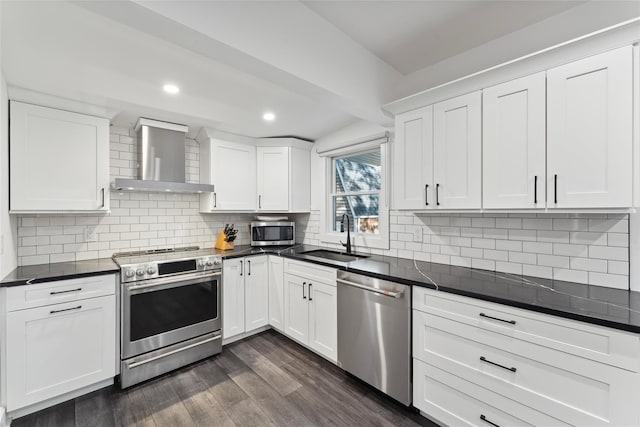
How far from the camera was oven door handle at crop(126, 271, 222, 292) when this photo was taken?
2297mm

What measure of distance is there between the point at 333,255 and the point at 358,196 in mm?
763

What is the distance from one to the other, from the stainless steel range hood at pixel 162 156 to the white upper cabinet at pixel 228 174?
0.24 metres

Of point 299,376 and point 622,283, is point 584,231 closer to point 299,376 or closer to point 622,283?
point 622,283

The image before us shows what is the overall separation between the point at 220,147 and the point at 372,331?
2.54 m

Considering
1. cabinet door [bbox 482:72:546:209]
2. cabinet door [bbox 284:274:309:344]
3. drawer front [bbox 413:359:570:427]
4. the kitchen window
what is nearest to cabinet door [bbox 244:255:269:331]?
cabinet door [bbox 284:274:309:344]

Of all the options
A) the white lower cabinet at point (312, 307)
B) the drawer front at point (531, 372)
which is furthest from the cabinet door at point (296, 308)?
the drawer front at point (531, 372)

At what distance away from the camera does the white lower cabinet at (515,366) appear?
1.21 m

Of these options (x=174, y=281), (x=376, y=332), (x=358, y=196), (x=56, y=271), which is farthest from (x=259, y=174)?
(x=376, y=332)

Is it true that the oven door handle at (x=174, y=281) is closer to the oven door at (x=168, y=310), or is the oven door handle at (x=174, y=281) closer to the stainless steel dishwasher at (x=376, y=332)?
the oven door at (x=168, y=310)

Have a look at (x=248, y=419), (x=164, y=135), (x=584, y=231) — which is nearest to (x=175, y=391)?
(x=248, y=419)

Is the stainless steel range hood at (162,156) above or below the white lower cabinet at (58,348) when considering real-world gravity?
above

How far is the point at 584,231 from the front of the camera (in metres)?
1.74

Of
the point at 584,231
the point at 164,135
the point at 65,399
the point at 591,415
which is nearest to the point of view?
the point at 591,415

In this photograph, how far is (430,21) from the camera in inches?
72.5
